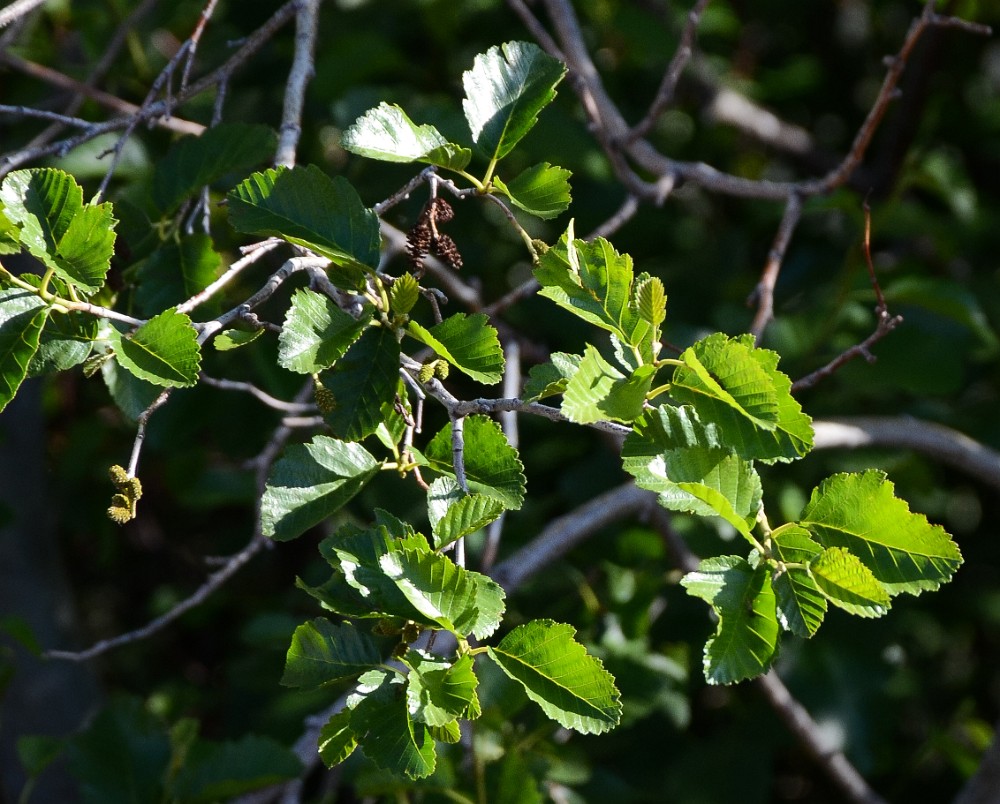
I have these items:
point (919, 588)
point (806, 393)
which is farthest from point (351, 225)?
point (806, 393)

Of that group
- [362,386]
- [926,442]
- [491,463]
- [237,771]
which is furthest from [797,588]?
[926,442]

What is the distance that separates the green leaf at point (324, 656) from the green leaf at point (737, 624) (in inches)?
9.6

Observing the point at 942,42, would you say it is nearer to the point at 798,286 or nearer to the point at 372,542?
the point at 798,286

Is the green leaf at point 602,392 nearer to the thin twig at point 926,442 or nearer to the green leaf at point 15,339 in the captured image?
the green leaf at point 15,339

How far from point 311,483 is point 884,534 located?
0.43 m

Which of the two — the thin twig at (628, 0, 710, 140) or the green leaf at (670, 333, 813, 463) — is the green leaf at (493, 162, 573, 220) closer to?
the green leaf at (670, 333, 813, 463)

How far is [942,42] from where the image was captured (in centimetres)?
213

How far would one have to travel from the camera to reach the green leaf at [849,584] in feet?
2.26

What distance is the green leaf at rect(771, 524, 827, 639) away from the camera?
2.32 feet

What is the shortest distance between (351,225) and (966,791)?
132cm

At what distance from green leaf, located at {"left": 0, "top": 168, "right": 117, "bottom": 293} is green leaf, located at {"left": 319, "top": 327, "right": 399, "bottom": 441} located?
19cm

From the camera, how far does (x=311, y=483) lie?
79 cm

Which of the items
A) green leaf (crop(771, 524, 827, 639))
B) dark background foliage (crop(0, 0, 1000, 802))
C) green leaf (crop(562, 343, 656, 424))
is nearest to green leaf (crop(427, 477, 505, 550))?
green leaf (crop(562, 343, 656, 424))

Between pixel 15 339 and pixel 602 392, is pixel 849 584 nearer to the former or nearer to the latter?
pixel 602 392
